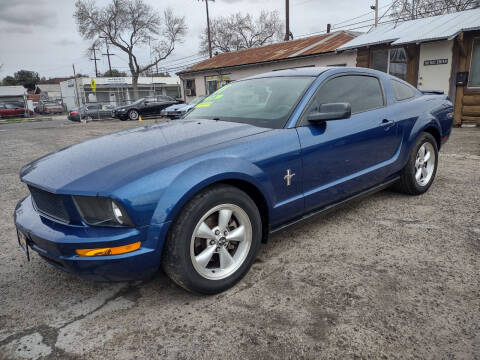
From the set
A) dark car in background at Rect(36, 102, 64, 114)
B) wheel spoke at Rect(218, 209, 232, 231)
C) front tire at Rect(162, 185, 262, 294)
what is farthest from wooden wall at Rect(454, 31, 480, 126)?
dark car in background at Rect(36, 102, 64, 114)

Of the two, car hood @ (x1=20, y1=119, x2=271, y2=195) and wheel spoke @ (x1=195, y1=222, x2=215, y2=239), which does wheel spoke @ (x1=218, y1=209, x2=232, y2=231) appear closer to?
wheel spoke @ (x1=195, y1=222, x2=215, y2=239)

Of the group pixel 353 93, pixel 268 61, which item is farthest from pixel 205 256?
pixel 268 61

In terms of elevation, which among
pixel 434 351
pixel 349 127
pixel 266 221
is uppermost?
pixel 349 127

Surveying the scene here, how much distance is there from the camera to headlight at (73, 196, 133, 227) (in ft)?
6.39

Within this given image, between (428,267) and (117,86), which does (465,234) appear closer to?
(428,267)

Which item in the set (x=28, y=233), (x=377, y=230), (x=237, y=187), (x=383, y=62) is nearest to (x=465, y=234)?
(x=377, y=230)

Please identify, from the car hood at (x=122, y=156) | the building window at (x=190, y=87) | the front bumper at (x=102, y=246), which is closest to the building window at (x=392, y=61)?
the car hood at (x=122, y=156)

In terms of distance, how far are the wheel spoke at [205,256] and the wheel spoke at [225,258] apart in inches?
2.8

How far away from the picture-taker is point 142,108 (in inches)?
850

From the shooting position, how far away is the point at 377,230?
3.28m

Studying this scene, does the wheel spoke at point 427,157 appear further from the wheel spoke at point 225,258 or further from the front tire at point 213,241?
the wheel spoke at point 225,258

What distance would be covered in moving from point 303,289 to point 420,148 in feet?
8.48

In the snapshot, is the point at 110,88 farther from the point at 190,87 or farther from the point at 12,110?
the point at 190,87

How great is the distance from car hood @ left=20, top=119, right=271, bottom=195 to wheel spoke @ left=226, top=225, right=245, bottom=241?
0.58 metres
